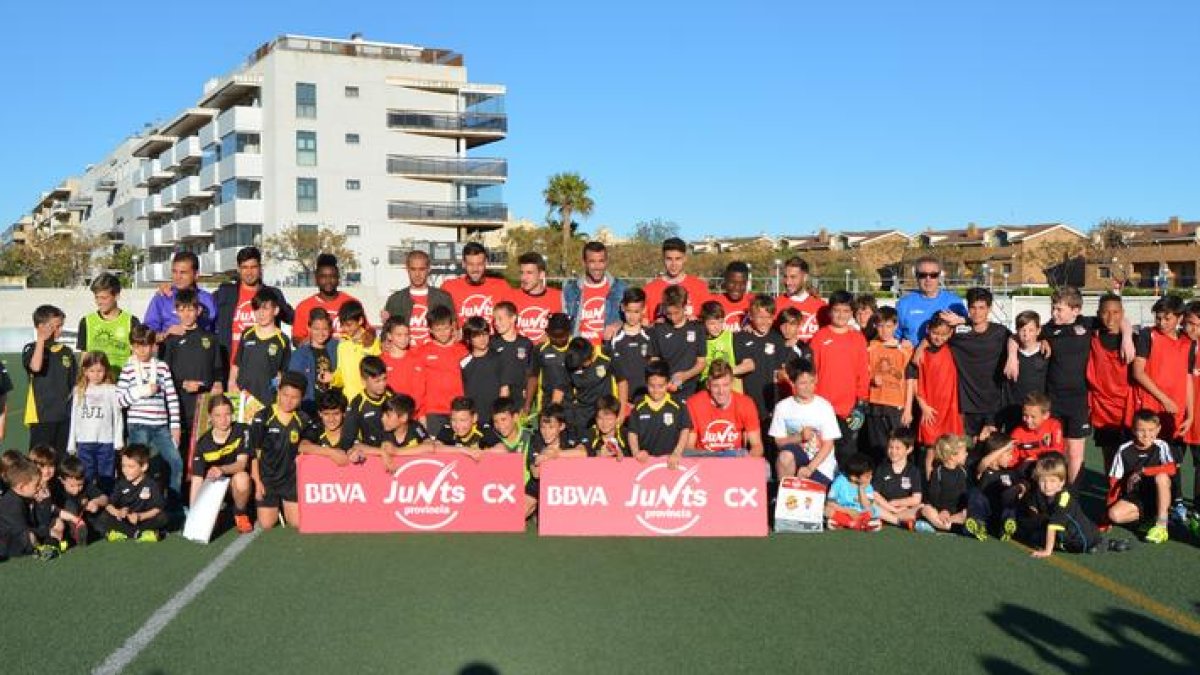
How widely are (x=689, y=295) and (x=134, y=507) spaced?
5031 mm

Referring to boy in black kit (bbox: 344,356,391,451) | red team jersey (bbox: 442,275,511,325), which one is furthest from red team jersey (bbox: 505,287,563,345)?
boy in black kit (bbox: 344,356,391,451)

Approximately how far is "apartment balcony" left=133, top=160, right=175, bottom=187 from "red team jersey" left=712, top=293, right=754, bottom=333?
69251 mm

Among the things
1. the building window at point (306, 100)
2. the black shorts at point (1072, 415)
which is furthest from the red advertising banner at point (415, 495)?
the building window at point (306, 100)

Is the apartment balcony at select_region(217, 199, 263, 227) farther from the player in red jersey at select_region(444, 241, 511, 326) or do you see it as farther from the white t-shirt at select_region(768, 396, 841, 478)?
the white t-shirt at select_region(768, 396, 841, 478)

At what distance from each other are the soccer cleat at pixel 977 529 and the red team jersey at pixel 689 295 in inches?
117

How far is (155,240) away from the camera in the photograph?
7150 centimetres

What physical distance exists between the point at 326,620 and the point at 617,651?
166 cm

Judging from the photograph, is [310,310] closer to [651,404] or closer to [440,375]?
[440,375]

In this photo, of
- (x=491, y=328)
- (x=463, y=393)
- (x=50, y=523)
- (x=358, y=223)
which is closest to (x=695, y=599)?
(x=463, y=393)

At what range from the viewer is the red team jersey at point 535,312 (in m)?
9.95

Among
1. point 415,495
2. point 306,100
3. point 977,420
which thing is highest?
point 306,100

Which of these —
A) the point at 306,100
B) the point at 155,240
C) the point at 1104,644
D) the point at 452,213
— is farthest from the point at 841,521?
the point at 155,240

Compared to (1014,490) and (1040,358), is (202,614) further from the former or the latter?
(1040,358)

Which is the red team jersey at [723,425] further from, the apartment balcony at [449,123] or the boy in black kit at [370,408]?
the apartment balcony at [449,123]
